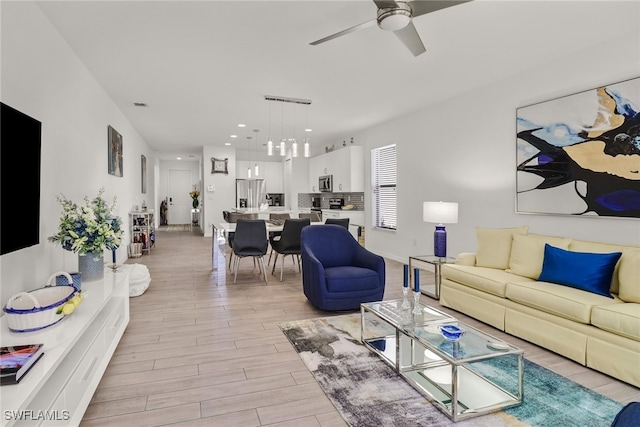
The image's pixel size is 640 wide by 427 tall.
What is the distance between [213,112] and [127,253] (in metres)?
3.19

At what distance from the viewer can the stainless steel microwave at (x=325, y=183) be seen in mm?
8445

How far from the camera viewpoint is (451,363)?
6.18 feet

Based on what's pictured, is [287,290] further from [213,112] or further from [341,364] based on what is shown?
[213,112]

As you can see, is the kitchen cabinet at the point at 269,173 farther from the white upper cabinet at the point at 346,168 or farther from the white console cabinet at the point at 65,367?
the white console cabinet at the point at 65,367

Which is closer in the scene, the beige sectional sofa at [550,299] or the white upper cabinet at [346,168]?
the beige sectional sofa at [550,299]

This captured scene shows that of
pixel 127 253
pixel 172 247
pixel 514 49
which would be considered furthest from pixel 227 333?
pixel 172 247

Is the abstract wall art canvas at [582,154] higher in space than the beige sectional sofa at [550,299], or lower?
higher

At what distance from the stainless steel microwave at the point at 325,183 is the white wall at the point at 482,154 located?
1.81m

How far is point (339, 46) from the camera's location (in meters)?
3.34

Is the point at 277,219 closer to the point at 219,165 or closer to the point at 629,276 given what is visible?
the point at 219,165

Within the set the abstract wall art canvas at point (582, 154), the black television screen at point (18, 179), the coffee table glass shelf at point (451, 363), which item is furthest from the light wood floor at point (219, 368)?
the abstract wall art canvas at point (582, 154)

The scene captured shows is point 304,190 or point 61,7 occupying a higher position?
point 61,7

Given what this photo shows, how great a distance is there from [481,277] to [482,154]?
Result: 1.94m

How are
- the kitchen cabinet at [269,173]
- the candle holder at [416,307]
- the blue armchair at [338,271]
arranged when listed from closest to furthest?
the candle holder at [416,307]
the blue armchair at [338,271]
the kitchen cabinet at [269,173]
